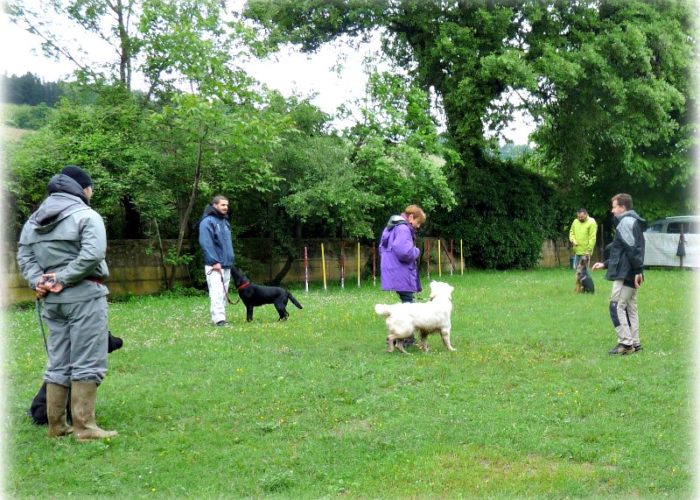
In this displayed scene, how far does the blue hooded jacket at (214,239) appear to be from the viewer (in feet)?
37.5

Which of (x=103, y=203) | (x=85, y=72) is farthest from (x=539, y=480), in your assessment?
(x=85, y=72)

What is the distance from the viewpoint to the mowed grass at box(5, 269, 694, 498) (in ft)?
16.8

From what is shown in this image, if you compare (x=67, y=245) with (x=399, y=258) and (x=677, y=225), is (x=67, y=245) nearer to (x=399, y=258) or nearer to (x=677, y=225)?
(x=399, y=258)

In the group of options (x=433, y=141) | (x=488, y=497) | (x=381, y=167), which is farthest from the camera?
(x=433, y=141)

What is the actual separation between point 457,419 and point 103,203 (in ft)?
39.9

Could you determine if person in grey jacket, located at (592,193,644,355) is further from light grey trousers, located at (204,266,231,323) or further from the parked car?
the parked car

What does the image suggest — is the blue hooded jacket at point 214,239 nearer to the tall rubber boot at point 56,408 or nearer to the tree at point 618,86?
the tall rubber boot at point 56,408

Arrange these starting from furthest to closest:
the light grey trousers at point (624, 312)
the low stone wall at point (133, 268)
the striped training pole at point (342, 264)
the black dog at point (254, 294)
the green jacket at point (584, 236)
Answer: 1. the striped training pole at point (342, 264)
2. the low stone wall at point (133, 268)
3. the green jacket at point (584, 236)
4. the black dog at point (254, 294)
5. the light grey trousers at point (624, 312)

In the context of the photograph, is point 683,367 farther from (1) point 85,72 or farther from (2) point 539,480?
(1) point 85,72

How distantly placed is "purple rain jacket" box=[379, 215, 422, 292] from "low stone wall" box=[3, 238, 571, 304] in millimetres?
9412

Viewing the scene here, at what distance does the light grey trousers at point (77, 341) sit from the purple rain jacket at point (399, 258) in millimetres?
4473

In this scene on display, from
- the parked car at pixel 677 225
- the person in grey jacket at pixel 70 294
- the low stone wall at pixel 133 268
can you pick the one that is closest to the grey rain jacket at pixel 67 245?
the person in grey jacket at pixel 70 294

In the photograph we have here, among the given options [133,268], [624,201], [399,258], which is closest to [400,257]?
[399,258]

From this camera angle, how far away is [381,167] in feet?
66.7
